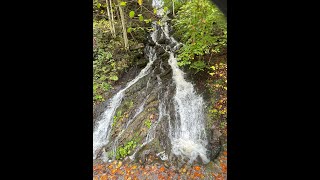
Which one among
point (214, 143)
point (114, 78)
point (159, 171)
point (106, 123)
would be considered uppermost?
point (114, 78)

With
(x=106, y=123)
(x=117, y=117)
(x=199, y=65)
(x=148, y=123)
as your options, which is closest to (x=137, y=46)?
(x=199, y=65)

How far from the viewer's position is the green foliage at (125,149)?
17.7 feet

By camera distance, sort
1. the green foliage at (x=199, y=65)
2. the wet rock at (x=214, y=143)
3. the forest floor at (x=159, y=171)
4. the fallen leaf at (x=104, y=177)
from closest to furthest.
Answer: the forest floor at (x=159, y=171)
the fallen leaf at (x=104, y=177)
the wet rock at (x=214, y=143)
the green foliage at (x=199, y=65)

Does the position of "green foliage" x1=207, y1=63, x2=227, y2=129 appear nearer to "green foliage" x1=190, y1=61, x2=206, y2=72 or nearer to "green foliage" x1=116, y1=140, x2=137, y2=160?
"green foliage" x1=190, y1=61, x2=206, y2=72

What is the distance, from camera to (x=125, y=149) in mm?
5488

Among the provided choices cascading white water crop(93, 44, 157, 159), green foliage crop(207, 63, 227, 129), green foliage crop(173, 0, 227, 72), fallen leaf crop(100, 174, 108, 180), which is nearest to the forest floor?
fallen leaf crop(100, 174, 108, 180)

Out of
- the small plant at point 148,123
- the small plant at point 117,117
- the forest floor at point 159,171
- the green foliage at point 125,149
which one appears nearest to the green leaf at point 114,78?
the small plant at point 117,117

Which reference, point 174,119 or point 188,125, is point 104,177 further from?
point 188,125

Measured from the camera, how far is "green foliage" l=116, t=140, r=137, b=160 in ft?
17.7

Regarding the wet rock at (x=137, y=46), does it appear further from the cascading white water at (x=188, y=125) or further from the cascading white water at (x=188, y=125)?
the cascading white water at (x=188, y=125)
